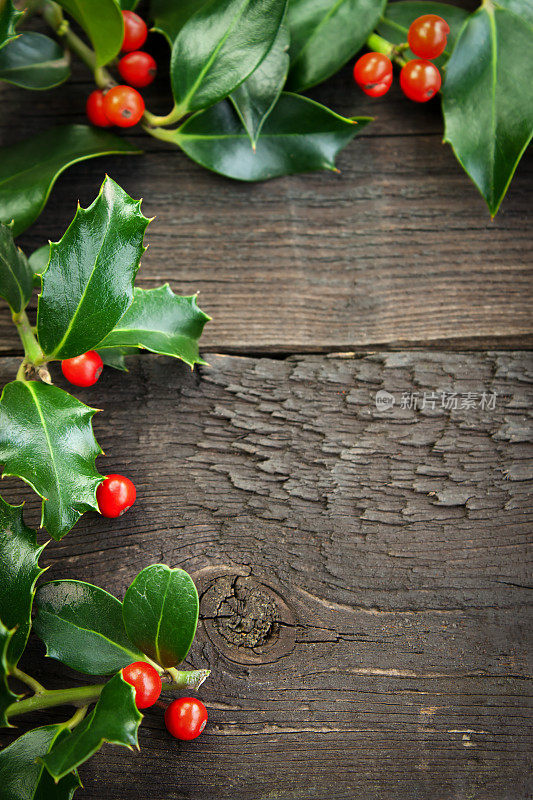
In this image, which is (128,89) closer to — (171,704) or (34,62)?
(34,62)

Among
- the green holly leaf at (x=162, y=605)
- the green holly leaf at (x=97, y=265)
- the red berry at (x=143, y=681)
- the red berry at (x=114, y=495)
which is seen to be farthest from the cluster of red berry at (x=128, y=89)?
the red berry at (x=143, y=681)

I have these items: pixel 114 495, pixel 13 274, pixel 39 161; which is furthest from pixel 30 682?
pixel 39 161

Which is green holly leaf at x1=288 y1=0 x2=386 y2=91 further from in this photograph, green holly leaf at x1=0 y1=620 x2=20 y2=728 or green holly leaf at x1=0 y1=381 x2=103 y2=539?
green holly leaf at x1=0 y1=620 x2=20 y2=728

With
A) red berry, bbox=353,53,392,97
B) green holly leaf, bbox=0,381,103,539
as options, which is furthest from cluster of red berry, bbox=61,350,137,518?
red berry, bbox=353,53,392,97

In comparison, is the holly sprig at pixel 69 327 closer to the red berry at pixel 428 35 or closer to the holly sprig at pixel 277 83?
the holly sprig at pixel 277 83

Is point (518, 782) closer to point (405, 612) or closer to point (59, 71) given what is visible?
point (405, 612)

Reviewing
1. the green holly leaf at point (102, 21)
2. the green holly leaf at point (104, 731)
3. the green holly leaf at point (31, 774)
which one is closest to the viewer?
→ the green holly leaf at point (104, 731)

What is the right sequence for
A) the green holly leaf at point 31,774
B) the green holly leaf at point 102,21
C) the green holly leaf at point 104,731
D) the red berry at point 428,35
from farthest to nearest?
the red berry at point 428,35, the green holly leaf at point 102,21, the green holly leaf at point 31,774, the green holly leaf at point 104,731
